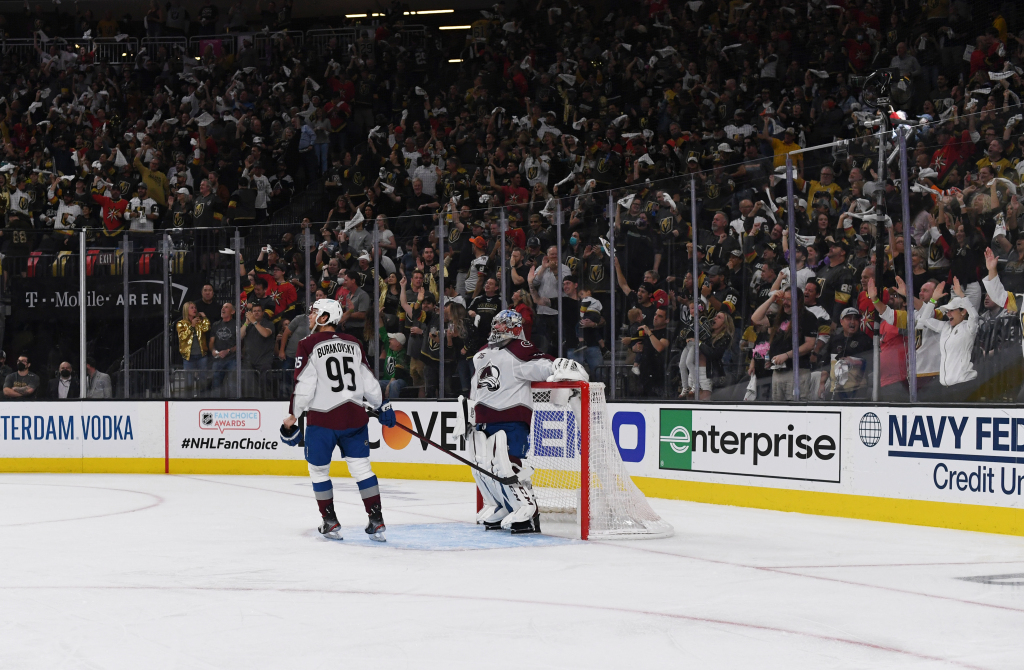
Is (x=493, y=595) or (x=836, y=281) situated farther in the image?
(x=836, y=281)

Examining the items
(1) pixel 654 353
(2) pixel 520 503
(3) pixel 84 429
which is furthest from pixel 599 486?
(3) pixel 84 429

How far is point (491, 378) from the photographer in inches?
298

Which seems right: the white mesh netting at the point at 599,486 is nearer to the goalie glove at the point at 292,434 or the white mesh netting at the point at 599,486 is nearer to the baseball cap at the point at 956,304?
the goalie glove at the point at 292,434

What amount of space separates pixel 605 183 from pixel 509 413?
6686mm

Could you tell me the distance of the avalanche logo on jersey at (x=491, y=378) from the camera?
7555 mm

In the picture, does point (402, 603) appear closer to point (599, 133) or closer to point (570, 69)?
point (599, 133)

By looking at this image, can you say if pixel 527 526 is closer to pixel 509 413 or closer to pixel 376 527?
pixel 509 413

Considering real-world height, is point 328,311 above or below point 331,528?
above

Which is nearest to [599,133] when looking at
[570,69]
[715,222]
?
[570,69]

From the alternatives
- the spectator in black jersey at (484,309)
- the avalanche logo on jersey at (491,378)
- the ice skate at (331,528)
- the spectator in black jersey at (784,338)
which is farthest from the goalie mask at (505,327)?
the spectator in black jersey at (484,309)

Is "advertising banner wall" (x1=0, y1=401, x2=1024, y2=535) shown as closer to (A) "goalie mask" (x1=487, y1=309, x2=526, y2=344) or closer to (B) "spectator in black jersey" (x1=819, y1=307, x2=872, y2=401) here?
(B) "spectator in black jersey" (x1=819, y1=307, x2=872, y2=401)

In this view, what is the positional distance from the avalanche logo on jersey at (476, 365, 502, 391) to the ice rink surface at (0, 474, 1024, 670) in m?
0.97

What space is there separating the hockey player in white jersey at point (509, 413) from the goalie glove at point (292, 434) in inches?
45.6

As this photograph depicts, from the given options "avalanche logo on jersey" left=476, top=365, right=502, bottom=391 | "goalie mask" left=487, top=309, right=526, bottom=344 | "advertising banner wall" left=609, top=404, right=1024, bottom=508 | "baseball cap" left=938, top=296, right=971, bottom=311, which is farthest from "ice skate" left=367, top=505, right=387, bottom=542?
"baseball cap" left=938, top=296, right=971, bottom=311
